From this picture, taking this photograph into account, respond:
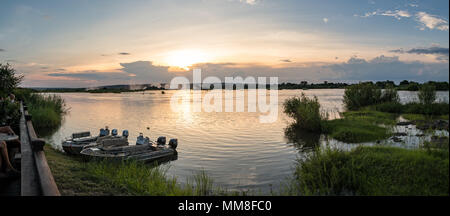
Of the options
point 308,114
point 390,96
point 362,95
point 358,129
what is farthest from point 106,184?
point 362,95

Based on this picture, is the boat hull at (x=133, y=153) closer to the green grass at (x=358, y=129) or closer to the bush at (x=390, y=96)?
the green grass at (x=358, y=129)

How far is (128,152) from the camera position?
1488 centimetres

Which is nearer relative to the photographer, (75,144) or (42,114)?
(75,144)

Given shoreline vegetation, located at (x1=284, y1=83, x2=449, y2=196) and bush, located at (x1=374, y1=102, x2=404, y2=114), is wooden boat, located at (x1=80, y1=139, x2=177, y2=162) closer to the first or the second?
shoreline vegetation, located at (x1=284, y1=83, x2=449, y2=196)

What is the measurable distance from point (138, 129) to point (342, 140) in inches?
684

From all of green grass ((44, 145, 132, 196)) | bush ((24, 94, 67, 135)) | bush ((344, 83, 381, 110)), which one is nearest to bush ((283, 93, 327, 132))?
bush ((344, 83, 381, 110))

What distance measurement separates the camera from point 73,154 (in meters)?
16.1

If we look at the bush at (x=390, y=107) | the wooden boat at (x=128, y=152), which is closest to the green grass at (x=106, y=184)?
the wooden boat at (x=128, y=152)

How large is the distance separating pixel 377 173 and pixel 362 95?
29970 mm

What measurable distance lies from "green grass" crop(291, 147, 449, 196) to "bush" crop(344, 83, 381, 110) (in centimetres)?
2663

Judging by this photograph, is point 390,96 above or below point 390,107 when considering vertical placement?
above

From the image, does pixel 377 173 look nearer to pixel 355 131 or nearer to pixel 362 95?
pixel 355 131
